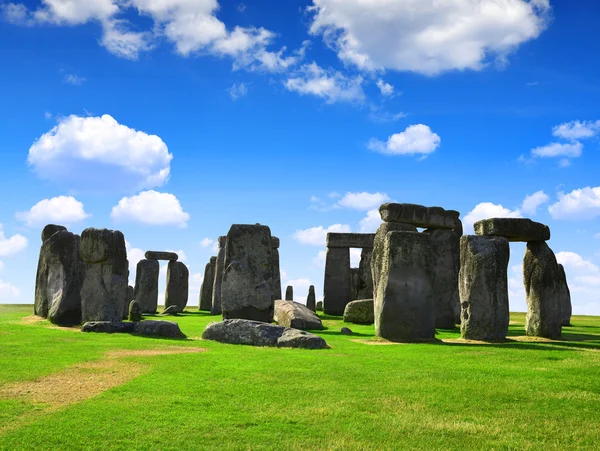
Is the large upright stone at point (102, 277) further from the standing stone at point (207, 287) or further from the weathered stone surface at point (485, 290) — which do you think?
the standing stone at point (207, 287)

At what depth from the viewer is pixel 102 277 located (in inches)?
643

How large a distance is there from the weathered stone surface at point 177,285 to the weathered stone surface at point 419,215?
14044 millimetres

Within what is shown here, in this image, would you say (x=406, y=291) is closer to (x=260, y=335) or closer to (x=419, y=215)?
(x=260, y=335)

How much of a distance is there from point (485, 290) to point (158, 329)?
8.29m

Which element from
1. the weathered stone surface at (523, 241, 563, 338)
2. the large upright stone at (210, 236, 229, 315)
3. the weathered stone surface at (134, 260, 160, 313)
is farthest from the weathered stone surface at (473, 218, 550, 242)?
the weathered stone surface at (134, 260, 160, 313)

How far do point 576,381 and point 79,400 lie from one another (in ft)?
23.7

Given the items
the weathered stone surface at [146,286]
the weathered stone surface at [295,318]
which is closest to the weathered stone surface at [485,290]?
the weathered stone surface at [295,318]

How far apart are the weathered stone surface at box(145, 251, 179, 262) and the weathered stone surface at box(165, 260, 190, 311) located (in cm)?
22

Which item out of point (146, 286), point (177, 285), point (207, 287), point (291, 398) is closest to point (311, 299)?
point (207, 287)

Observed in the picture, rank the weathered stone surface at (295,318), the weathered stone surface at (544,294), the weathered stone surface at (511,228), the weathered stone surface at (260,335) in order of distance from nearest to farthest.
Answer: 1. the weathered stone surface at (260,335)
2. the weathered stone surface at (511,228)
3. the weathered stone surface at (544,294)
4. the weathered stone surface at (295,318)

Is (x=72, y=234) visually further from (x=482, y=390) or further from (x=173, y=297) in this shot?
(x=482, y=390)

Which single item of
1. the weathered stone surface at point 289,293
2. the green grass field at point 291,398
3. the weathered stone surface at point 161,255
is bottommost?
the green grass field at point 291,398

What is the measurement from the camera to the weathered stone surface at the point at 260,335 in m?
12.3

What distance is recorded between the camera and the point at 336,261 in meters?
29.4
